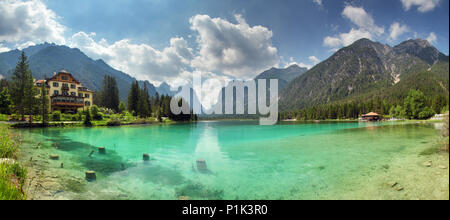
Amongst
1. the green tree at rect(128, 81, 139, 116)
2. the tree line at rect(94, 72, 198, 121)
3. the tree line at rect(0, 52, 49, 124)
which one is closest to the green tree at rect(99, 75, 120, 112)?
the tree line at rect(94, 72, 198, 121)

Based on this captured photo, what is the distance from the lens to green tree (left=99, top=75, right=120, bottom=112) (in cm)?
6066

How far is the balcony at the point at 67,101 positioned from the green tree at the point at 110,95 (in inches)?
663

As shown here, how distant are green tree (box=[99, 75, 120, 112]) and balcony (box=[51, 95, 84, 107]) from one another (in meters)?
16.8

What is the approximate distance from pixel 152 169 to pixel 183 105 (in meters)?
58.9

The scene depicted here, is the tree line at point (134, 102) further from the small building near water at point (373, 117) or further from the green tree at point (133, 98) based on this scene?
the small building near water at point (373, 117)

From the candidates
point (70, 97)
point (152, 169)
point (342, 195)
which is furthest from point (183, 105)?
point (342, 195)

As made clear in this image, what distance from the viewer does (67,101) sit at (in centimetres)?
4084

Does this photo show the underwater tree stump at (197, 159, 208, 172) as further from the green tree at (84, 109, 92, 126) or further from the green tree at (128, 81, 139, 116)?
the green tree at (128, 81, 139, 116)

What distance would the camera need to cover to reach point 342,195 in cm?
548

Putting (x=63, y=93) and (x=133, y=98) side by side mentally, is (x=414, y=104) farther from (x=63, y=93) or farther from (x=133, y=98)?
(x=63, y=93)

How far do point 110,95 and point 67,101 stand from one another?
21.3 metres

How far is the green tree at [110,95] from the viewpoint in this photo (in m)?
60.7
